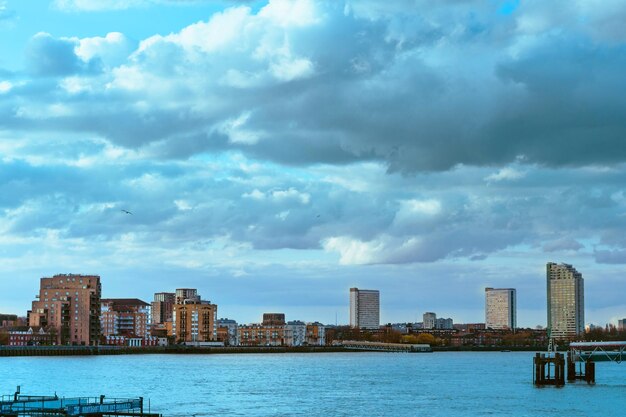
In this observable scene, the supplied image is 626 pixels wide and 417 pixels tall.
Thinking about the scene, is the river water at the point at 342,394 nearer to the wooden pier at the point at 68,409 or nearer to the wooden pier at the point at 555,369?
the wooden pier at the point at 555,369

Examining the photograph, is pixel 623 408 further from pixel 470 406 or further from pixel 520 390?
pixel 520 390

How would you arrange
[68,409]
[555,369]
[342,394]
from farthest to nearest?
[555,369]
[342,394]
[68,409]

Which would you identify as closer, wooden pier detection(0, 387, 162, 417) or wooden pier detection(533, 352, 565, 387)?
wooden pier detection(0, 387, 162, 417)

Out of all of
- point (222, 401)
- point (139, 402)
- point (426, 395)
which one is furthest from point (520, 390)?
point (139, 402)

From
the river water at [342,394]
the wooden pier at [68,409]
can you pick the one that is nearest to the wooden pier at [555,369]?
the river water at [342,394]

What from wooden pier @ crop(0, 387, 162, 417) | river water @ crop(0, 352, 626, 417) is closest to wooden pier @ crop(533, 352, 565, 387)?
river water @ crop(0, 352, 626, 417)

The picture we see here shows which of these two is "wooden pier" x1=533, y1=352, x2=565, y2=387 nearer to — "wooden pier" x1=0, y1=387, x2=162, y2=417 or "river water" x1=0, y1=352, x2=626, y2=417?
"river water" x1=0, y1=352, x2=626, y2=417

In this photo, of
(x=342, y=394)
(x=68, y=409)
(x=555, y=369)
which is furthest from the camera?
(x=555, y=369)

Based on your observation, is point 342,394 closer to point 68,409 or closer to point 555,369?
point 555,369

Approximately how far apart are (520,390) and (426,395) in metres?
17.2

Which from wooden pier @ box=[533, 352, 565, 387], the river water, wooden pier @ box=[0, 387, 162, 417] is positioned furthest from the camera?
wooden pier @ box=[533, 352, 565, 387]

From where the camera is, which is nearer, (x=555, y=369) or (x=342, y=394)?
(x=342, y=394)

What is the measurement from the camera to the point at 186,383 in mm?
176625

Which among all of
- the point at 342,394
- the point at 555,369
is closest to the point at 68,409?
the point at 342,394
